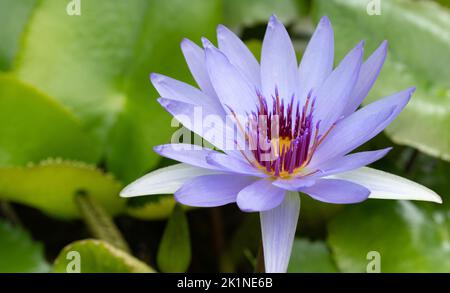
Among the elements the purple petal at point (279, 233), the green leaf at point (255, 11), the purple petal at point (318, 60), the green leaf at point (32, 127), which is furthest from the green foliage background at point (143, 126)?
the purple petal at point (279, 233)

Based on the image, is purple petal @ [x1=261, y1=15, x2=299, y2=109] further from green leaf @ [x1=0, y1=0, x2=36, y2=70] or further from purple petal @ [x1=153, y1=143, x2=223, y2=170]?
green leaf @ [x1=0, y1=0, x2=36, y2=70]

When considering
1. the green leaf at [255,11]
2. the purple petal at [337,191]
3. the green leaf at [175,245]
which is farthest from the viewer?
the green leaf at [255,11]

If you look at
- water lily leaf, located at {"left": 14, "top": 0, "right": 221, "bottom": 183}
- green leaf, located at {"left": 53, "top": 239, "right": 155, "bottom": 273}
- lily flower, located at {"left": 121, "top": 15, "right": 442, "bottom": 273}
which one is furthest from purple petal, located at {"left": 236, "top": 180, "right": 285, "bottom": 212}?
water lily leaf, located at {"left": 14, "top": 0, "right": 221, "bottom": 183}

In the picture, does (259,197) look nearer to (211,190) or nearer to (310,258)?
(211,190)

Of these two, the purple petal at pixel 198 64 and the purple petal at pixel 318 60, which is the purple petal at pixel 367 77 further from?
the purple petal at pixel 198 64

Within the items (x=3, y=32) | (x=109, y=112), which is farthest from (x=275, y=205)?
(x=3, y=32)

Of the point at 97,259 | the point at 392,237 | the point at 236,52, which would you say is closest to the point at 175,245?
the point at 97,259

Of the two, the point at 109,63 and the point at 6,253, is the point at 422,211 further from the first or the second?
the point at 6,253
